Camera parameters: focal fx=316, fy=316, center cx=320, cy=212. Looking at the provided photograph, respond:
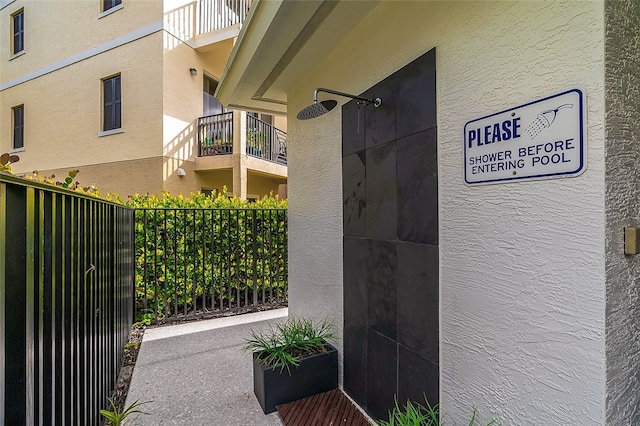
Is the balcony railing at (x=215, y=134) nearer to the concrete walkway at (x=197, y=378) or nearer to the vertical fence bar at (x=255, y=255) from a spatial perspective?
the vertical fence bar at (x=255, y=255)

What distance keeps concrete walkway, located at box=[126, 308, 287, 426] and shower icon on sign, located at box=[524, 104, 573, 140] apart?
2560 millimetres

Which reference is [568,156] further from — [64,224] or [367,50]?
[64,224]

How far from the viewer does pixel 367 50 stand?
2.45m

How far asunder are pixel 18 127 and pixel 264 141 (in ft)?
28.9

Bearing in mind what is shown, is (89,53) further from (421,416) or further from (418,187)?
(421,416)

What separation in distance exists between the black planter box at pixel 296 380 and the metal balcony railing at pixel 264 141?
270 inches

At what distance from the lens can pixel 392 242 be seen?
7.22 ft

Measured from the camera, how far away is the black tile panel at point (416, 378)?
74.1 inches

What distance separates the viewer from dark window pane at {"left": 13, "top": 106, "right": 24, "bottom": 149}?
1065 centimetres

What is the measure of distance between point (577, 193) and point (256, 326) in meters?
4.15

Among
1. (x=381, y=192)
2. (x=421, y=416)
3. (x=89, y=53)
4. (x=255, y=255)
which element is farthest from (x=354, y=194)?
(x=89, y=53)

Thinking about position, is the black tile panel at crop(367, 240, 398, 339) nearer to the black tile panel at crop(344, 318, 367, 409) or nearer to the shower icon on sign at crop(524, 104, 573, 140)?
the black tile panel at crop(344, 318, 367, 409)

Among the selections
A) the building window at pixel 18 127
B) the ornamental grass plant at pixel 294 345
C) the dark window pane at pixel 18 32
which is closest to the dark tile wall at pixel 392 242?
the ornamental grass plant at pixel 294 345

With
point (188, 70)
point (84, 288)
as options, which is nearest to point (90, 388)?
point (84, 288)
